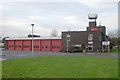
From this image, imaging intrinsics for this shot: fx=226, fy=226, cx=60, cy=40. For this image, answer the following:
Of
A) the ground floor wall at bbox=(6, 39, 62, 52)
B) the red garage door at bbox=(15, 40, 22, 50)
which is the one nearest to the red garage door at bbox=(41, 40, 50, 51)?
the ground floor wall at bbox=(6, 39, 62, 52)

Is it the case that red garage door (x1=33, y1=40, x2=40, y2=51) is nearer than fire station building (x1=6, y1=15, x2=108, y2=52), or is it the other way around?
fire station building (x1=6, y1=15, x2=108, y2=52)

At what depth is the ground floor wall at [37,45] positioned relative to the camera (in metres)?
76.8

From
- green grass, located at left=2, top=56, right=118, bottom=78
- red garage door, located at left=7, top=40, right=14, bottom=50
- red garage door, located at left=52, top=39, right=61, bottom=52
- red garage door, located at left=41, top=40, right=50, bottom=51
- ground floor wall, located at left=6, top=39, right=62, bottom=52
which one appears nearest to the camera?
green grass, located at left=2, top=56, right=118, bottom=78

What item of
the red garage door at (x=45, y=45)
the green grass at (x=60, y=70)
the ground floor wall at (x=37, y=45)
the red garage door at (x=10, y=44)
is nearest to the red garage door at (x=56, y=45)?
the ground floor wall at (x=37, y=45)

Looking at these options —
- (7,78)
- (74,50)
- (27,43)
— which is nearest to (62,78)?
(7,78)

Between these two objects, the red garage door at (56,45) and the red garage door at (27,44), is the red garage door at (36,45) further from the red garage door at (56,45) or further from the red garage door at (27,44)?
the red garage door at (56,45)

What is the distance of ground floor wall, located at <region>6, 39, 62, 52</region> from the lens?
7675 cm

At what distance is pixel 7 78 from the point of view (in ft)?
38.4

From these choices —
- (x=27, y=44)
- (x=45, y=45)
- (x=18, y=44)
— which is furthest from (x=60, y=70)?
(x=18, y=44)

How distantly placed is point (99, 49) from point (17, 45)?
32830 millimetres

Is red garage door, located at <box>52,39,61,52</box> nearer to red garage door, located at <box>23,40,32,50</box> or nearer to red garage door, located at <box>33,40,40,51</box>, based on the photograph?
red garage door, located at <box>33,40,40,51</box>

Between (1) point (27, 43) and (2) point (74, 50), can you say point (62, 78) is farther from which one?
(1) point (27, 43)

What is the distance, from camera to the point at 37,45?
8056 cm

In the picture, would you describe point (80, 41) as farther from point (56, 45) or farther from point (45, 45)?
point (45, 45)
